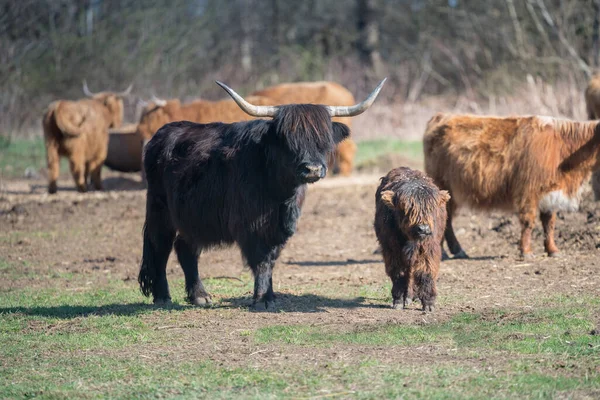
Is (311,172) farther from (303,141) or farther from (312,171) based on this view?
(303,141)

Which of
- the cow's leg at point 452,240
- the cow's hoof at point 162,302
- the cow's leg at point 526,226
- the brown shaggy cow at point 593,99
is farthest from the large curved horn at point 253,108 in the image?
the brown shaggy cow at point 593,99

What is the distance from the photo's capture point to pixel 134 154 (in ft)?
60.5

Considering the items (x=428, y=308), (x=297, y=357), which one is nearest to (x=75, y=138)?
(x=428, y=308)

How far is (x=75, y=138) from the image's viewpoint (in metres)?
16.6

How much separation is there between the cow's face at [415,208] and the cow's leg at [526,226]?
299 centimetres

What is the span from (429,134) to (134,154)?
9.06 m

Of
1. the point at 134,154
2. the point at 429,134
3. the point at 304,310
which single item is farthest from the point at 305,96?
the point at 304,310

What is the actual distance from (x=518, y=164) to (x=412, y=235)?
134 inches

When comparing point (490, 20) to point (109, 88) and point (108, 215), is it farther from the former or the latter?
point (108, 215)

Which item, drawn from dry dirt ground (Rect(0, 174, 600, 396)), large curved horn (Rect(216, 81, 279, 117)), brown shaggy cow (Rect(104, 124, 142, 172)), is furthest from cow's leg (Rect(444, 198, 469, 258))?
brown shaggy cow (Rect(104, 124, 142, 172))

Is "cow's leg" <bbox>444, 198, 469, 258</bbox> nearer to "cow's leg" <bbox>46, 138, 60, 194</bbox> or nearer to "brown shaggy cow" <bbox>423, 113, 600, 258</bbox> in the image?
"brown shaggy cow" <bbox>423, 113, 600, 258</bbox>

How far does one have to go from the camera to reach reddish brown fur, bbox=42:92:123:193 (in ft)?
54.3

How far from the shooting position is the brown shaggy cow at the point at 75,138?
16.6 m

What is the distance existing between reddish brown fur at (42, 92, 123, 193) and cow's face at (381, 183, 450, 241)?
10.5 meters
